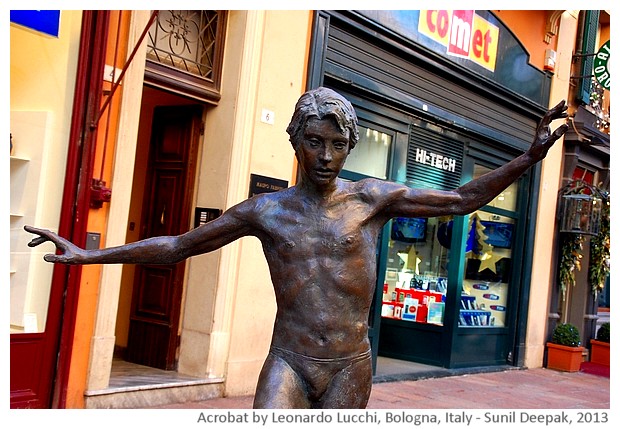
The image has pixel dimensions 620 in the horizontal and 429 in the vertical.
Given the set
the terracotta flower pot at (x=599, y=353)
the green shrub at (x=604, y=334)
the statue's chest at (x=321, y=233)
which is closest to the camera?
the statue's chest at (x=321, y=233)

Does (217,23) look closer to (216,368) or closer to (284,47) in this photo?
(284,47)

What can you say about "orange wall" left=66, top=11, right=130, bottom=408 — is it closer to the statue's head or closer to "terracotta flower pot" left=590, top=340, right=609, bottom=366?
the statue's head

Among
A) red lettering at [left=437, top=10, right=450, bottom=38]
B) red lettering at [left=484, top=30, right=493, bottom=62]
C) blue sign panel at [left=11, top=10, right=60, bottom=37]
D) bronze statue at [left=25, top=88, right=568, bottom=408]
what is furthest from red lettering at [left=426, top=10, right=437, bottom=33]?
bronze statue at [left=25, top=88, right=568, bottom=408]

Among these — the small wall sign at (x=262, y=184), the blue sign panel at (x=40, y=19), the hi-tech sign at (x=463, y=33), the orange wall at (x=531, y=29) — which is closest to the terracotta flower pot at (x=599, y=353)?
the orange wall at (x=531, y=29)

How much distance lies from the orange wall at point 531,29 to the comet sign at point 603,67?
81 centimetres

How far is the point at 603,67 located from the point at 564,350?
14.8 ft

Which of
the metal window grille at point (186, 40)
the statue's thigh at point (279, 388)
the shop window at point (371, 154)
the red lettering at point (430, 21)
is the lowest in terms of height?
the statue's thigh at point (279, 388)

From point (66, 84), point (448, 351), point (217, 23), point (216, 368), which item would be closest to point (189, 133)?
point (217, 23)

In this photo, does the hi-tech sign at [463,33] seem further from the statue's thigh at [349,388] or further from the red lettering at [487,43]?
the statue's thigh at [349,388]

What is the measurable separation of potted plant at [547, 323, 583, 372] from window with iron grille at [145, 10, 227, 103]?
7.77 metres

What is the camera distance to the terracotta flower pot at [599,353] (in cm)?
1371

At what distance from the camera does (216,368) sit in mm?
7516

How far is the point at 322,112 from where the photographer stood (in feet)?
9.55

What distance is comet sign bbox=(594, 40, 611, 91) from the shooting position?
41.8 feet
